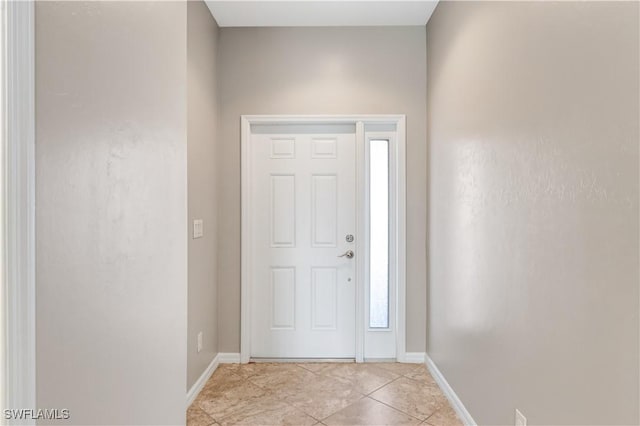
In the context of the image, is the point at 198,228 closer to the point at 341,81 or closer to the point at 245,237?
the point at 245,237

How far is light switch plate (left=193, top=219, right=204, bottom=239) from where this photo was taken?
244 cm

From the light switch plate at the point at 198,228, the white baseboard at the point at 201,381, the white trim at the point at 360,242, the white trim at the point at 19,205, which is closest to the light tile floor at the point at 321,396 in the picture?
the white baseboard at the point at 201,381

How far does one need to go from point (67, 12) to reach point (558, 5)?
148 cm

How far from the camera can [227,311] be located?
2.97 metres

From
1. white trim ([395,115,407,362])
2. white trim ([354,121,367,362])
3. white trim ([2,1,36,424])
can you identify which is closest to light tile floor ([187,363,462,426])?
white trim ([354,121,367,362])

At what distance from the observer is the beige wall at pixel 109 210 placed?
0.68 m

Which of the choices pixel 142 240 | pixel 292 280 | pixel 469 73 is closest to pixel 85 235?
pixel 142 240

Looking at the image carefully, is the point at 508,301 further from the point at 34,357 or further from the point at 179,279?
the point at 34,357

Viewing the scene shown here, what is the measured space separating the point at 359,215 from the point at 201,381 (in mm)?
1648

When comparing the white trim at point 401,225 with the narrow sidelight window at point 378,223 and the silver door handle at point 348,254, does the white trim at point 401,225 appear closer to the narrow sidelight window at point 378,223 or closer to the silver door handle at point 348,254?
the narrow sidelight window at point 378,223

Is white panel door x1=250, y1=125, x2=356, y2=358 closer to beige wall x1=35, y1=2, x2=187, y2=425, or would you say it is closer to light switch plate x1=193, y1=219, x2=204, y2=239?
light switch plate x1=193, y1=219, x2=204, y2=239

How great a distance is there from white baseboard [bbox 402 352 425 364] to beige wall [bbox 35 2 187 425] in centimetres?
210

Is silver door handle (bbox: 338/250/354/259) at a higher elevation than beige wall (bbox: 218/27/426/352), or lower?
lower

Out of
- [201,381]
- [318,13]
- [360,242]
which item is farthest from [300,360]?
[318,13]
